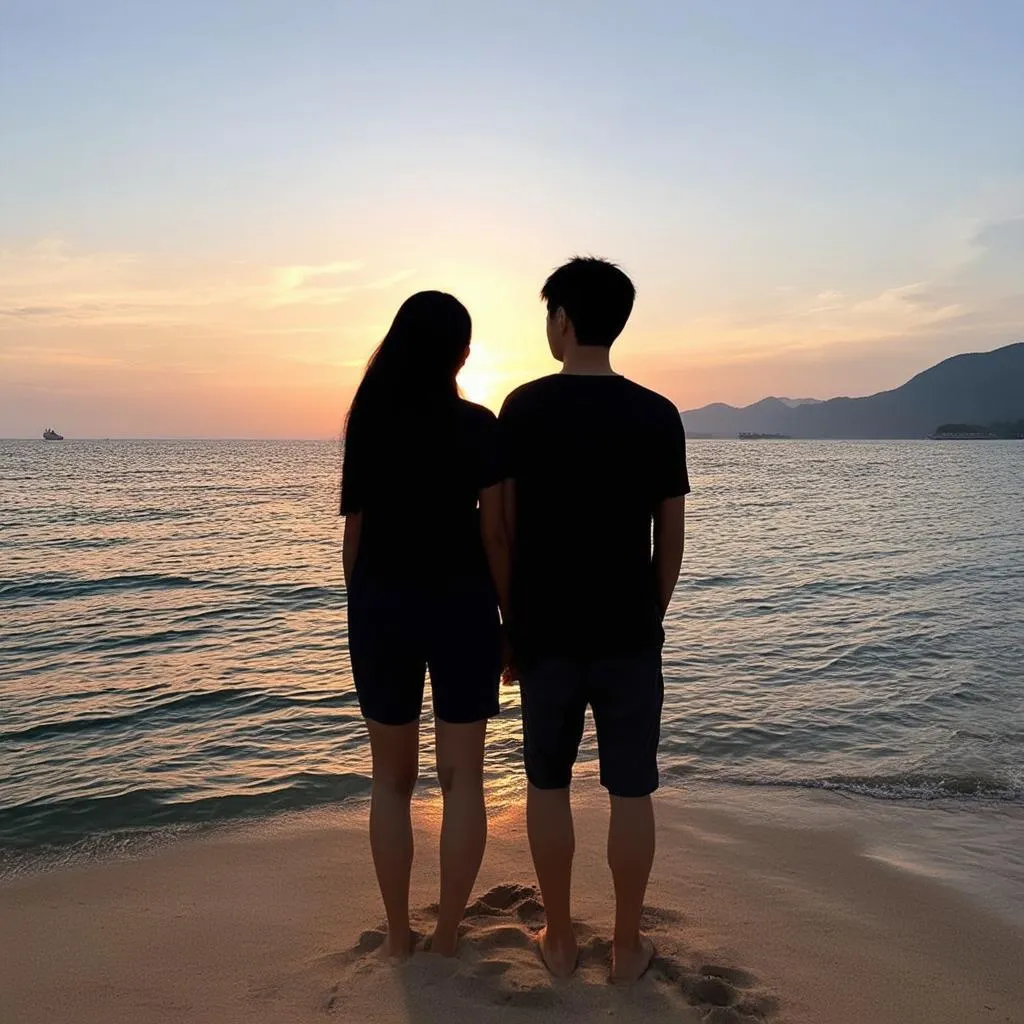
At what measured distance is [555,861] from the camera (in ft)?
9.73

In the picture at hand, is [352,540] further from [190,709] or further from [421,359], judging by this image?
[190,709]

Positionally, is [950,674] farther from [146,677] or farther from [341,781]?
[146,677]

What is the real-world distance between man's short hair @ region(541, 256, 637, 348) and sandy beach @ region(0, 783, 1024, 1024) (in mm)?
2202

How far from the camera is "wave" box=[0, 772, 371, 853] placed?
489 cm

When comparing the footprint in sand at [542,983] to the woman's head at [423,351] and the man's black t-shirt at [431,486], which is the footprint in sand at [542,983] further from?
the woman's head at [423,351]

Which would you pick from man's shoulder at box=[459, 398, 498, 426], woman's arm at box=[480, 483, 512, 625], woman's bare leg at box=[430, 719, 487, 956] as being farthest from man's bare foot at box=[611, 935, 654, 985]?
man's shoulder at box=[459, 398, 498, 426]

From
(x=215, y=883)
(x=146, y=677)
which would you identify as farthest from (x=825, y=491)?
(x=215, y=883)

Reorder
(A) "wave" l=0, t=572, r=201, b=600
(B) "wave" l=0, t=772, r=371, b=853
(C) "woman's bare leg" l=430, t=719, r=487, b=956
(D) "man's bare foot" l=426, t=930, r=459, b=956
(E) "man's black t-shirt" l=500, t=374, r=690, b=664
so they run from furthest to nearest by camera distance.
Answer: (A) "wave" l=0, t=572, r=201, b=600 < (B) "wave" l=0, t=772, r=371, b=853 < (D) "man's bare foot" l=426, t=930, r=459, b=956 < (C) "woman's bare leg" l=430, t=719, r=487, b=956 < (E) "man's black t-shirt" l=500, t=374, r=690, b=664

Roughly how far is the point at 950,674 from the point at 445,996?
7.41 m

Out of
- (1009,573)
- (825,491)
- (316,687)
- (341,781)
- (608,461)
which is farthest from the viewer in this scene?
(825,491)

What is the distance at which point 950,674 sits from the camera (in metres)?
8.62

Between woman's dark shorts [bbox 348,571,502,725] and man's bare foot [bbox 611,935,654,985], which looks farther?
man's bare foot [bbox 611,935,654,985]

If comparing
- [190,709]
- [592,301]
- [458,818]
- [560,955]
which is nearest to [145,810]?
[190,709]

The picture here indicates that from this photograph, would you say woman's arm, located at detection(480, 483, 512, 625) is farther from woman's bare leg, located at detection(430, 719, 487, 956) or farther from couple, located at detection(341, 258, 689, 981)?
woman's bare leg, located at detection(430, 719, 487, 956)
